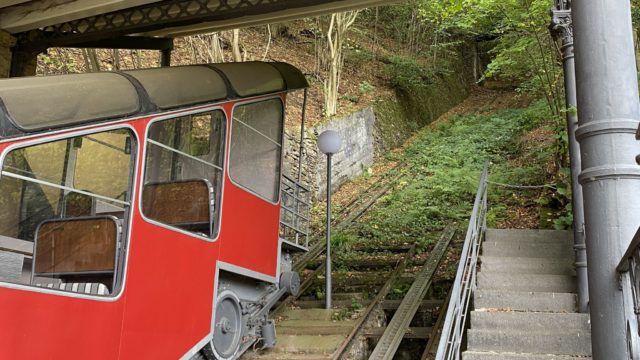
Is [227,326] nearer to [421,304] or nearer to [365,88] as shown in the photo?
[421,304]

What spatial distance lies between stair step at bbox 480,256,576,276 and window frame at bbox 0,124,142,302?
14.4ft

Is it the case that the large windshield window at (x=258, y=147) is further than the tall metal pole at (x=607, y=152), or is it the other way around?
the large windshield window at (x=258, y=147)

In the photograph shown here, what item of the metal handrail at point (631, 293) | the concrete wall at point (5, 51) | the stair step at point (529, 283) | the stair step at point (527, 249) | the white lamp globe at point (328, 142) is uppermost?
the concrete wall at point (5, 51)

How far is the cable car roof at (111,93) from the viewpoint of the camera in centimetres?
387

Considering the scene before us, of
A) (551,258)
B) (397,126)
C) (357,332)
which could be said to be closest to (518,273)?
(551,258)

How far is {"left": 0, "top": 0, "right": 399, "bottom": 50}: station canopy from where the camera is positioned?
743cm

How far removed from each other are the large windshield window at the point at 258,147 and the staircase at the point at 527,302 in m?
2.96

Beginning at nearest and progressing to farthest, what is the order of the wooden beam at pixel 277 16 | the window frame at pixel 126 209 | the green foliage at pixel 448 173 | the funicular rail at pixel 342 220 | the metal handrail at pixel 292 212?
the window frame at pixel 126 209 < the wooden beam at pixel 277 16 < the metal handrail at pixel 292 212 < the funicular rail at pixel 342 220 < the green foliage at pixel 448 173

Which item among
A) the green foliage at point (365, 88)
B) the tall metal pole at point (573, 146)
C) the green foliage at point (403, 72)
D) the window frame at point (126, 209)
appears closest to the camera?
the window frame at point (126, 209)

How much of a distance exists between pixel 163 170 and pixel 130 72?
1.03m

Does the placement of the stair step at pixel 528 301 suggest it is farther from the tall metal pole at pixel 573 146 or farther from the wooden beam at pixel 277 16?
the wooden beam at pixel 277 16

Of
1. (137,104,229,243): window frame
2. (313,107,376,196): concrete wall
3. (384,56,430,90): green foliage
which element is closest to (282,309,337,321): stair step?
(137,104,229,243): window frame

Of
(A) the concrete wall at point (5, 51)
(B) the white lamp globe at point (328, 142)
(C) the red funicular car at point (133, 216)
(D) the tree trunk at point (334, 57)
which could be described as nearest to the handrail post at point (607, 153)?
(C) the red funicular car at point (133, 216)

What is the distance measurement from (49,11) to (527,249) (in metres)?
7.66
